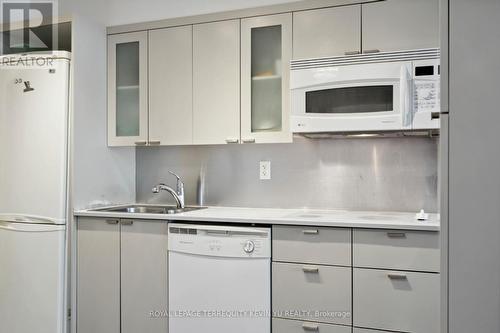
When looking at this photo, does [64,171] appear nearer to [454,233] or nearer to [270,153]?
[270,153]

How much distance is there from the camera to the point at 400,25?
2447 mm

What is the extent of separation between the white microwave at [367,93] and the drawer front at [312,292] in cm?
78

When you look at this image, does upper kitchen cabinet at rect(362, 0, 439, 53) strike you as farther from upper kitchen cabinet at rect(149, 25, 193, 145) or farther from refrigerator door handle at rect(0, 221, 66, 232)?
refrigerator door handle at rect(0, 221, 66, 232)

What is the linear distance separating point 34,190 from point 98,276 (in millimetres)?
693

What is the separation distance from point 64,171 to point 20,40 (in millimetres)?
1199

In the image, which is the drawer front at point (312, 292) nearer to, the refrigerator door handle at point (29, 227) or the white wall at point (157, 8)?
the refrigerator door handle at point (29, 227)

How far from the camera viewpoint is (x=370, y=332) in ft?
7.23

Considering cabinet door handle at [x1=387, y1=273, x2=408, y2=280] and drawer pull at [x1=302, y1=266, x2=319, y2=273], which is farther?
drawer pull at [x1=302, y1=266, x2=319, y2=273]

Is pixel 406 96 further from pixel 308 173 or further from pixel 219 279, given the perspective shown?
pixel 219 279

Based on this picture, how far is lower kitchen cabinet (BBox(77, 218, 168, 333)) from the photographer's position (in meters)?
2.66

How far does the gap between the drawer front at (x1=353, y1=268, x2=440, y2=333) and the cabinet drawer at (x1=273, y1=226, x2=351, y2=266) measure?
125mm

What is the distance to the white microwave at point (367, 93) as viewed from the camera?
7.45ft

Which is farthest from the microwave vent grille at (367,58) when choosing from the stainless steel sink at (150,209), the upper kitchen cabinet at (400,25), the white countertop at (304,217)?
the stainless steel sink at (150,209)

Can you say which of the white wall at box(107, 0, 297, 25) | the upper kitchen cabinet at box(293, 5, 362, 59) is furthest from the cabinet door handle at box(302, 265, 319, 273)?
the white wall at box(107, 0, 297, 25)
